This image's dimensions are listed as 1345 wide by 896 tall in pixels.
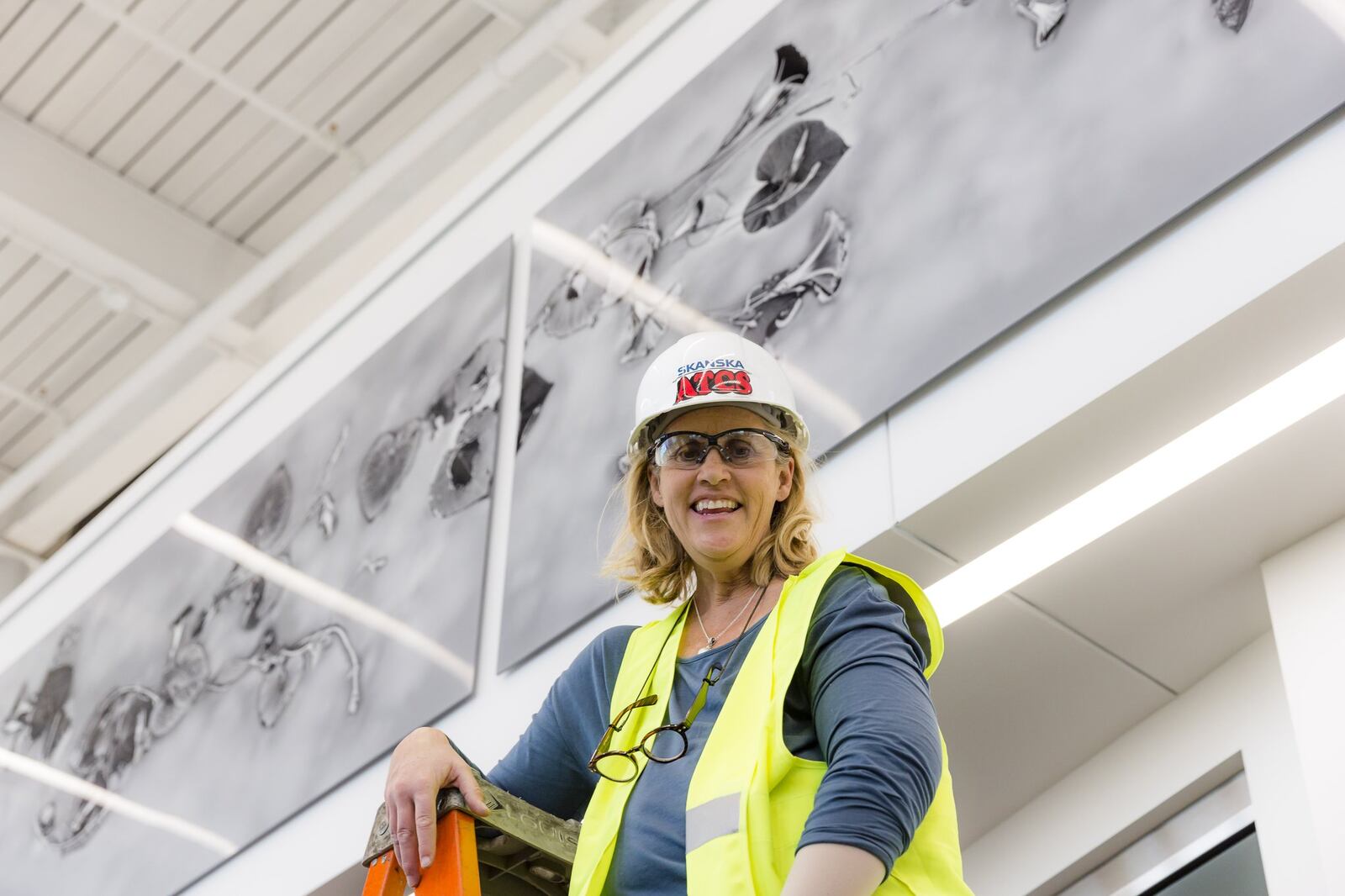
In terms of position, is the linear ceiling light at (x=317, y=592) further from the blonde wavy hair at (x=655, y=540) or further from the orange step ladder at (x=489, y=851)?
the orange step ladder at (x=489, y=851)

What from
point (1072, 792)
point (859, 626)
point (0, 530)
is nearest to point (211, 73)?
point (0, 530)

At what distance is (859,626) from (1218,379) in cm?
79

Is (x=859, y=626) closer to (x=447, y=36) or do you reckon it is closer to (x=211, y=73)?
(x=447, y=36)

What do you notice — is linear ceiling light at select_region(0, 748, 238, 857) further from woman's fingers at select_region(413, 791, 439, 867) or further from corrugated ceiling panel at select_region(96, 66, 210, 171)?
corrugated ceiling panel at select_region(96, 66, 210, 171)

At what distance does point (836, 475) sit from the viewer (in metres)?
2.69

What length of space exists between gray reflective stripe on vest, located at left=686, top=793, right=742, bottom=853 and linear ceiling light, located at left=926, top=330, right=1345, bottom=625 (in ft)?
3.01

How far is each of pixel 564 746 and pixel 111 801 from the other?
296cm

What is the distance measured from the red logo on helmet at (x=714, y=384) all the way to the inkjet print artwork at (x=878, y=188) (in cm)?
64

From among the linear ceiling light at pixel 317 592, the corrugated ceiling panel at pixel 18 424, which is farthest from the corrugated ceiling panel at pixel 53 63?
the linear ceiling light at pixel 317 592

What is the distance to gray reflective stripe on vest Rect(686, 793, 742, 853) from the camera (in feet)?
5.22

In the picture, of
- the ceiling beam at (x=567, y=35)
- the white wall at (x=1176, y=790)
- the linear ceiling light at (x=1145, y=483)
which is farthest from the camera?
the ceiling beam at (x=567, y=35)

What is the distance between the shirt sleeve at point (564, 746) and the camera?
2.07m

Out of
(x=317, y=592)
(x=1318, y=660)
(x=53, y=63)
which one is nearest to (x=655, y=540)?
(x=1318, y=660)

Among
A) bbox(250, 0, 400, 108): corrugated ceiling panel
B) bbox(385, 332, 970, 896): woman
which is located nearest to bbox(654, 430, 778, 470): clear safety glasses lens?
bbox(385, 332, 970, 896): woman
